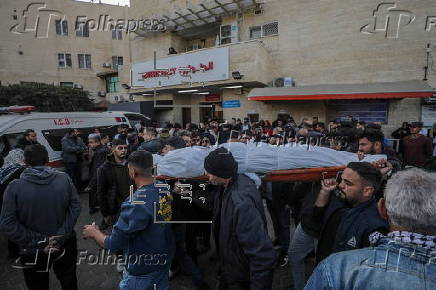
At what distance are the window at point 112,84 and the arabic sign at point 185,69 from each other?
9.42 metres

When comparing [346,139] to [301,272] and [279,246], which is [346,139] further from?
[301,272]

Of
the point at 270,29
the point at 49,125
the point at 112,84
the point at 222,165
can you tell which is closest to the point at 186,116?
the point at 270,29

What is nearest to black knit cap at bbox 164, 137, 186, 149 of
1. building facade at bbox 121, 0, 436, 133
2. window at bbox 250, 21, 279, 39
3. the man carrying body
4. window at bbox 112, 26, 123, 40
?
the man carrying body

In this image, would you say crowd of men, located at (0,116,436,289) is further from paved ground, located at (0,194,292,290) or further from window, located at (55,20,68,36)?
window, located at (55,20,68,36)

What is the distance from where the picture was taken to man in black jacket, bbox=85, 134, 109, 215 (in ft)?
18.4

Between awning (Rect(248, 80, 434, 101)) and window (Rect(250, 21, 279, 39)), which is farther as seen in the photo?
window (Rect(250, 21, 279, 39))

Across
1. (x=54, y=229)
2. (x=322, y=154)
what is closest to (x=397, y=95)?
(x=322, y=154)

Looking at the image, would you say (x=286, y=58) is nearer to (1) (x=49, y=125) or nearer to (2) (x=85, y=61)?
(1) (x=49, y=125)

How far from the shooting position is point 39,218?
2418mm

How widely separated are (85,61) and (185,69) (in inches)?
650

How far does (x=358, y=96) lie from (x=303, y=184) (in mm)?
8952

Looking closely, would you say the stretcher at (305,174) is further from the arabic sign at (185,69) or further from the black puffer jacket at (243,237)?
the arabic sign at (185,69)

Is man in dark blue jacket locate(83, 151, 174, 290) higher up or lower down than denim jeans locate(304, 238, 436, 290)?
lower down

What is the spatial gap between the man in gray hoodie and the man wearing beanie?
1.53 metres
